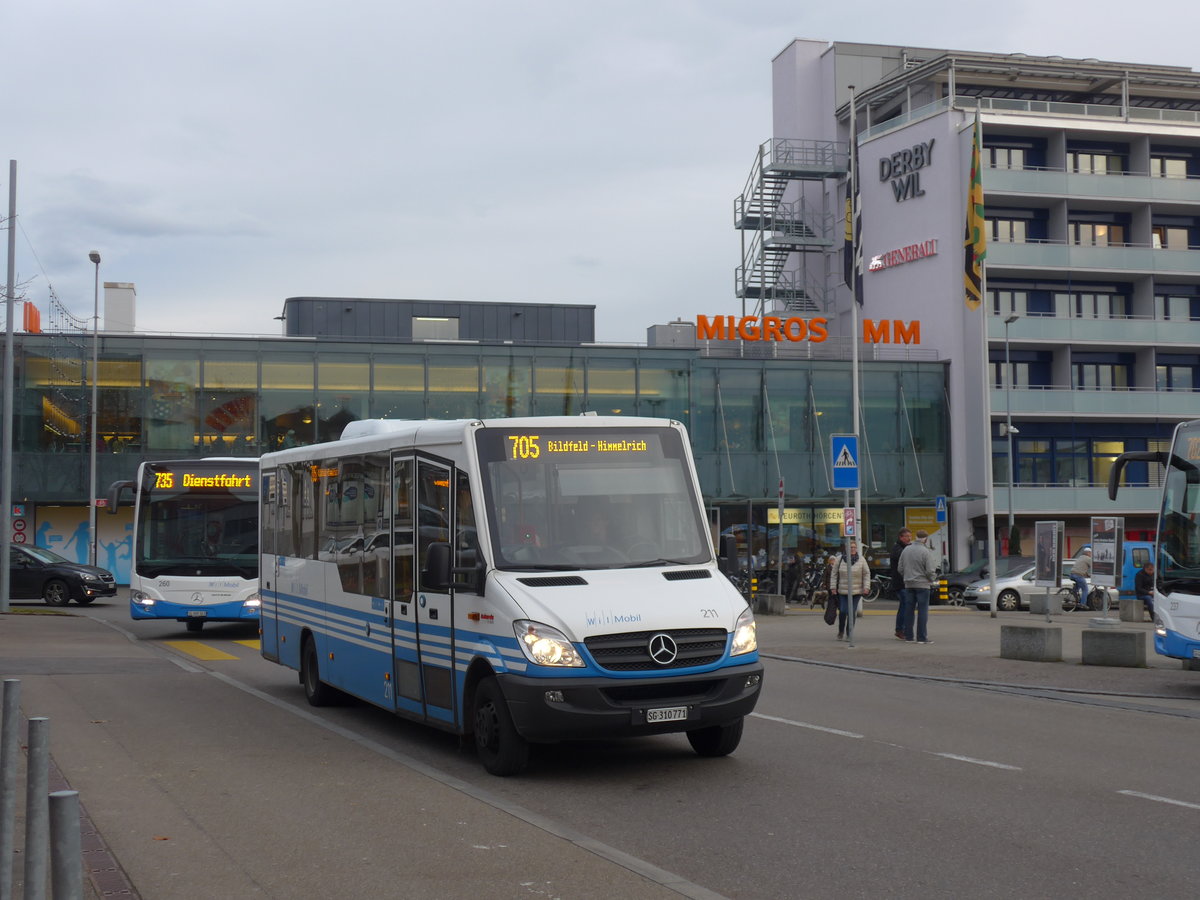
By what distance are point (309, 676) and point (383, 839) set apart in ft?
22.0

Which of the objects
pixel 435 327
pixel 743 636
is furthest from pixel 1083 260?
pixel 743 636

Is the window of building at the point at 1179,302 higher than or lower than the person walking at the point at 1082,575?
higher

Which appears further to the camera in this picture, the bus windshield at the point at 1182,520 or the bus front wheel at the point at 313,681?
the bus windshield at the point at 1182,520

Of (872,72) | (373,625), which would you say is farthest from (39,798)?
(872,72)

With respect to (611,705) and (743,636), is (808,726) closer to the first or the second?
(743,636)

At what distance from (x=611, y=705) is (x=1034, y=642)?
464 inches

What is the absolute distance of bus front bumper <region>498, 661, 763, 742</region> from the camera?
9055 mm

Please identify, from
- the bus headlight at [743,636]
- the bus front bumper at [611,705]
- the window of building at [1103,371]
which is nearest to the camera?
the bus front bumper at [611,705]

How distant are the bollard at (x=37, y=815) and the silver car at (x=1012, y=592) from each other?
3409 centimetres

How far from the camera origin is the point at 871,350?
179 ft

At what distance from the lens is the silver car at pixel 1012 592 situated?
37000 mm

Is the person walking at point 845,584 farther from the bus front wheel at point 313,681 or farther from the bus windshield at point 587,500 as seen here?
the bus windshield at point 587,500

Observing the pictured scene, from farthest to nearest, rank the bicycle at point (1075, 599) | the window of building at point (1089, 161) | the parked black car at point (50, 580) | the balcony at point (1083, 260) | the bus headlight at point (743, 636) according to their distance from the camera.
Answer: the window of building at point (1089, 161) → the balcony at point (1083, 260) → the bicycle at point (1075, 599) → the parked black car at point (50, 580) → the bus headlight at point (743, 636)

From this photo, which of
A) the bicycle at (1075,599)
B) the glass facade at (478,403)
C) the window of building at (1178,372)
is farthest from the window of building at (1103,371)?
the bicycle at (1075,599)
